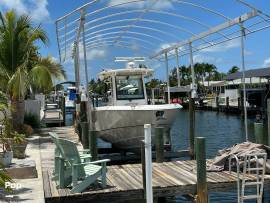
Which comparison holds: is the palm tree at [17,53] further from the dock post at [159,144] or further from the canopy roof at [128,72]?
the dock post at [159,144]

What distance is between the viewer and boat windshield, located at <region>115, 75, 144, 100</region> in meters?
19.6

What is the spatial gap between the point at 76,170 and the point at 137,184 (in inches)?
63.3

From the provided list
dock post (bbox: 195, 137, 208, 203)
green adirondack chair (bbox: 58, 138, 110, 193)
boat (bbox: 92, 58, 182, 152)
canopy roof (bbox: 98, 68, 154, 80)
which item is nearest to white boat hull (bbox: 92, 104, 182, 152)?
boat (bbox: 92, 58, 182, 152)

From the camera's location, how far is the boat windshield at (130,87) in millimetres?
19594

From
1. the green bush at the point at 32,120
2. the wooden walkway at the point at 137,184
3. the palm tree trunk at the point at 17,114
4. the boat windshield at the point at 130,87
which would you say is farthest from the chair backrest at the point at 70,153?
the green bush at the point at 32,120

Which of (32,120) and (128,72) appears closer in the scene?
(128,72)

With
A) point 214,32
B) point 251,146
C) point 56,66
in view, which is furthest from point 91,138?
point 56,66

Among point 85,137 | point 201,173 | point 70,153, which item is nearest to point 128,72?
point 85,137

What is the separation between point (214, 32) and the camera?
17.0m

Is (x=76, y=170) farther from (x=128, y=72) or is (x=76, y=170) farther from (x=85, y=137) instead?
(x=128, y=72)

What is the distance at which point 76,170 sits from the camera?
9.97 m

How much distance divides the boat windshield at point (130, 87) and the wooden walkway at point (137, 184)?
6.89 metres

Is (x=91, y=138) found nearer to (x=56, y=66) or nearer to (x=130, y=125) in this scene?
(x=130, y=125)

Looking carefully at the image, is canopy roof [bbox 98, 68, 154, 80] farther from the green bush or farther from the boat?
the green bush
